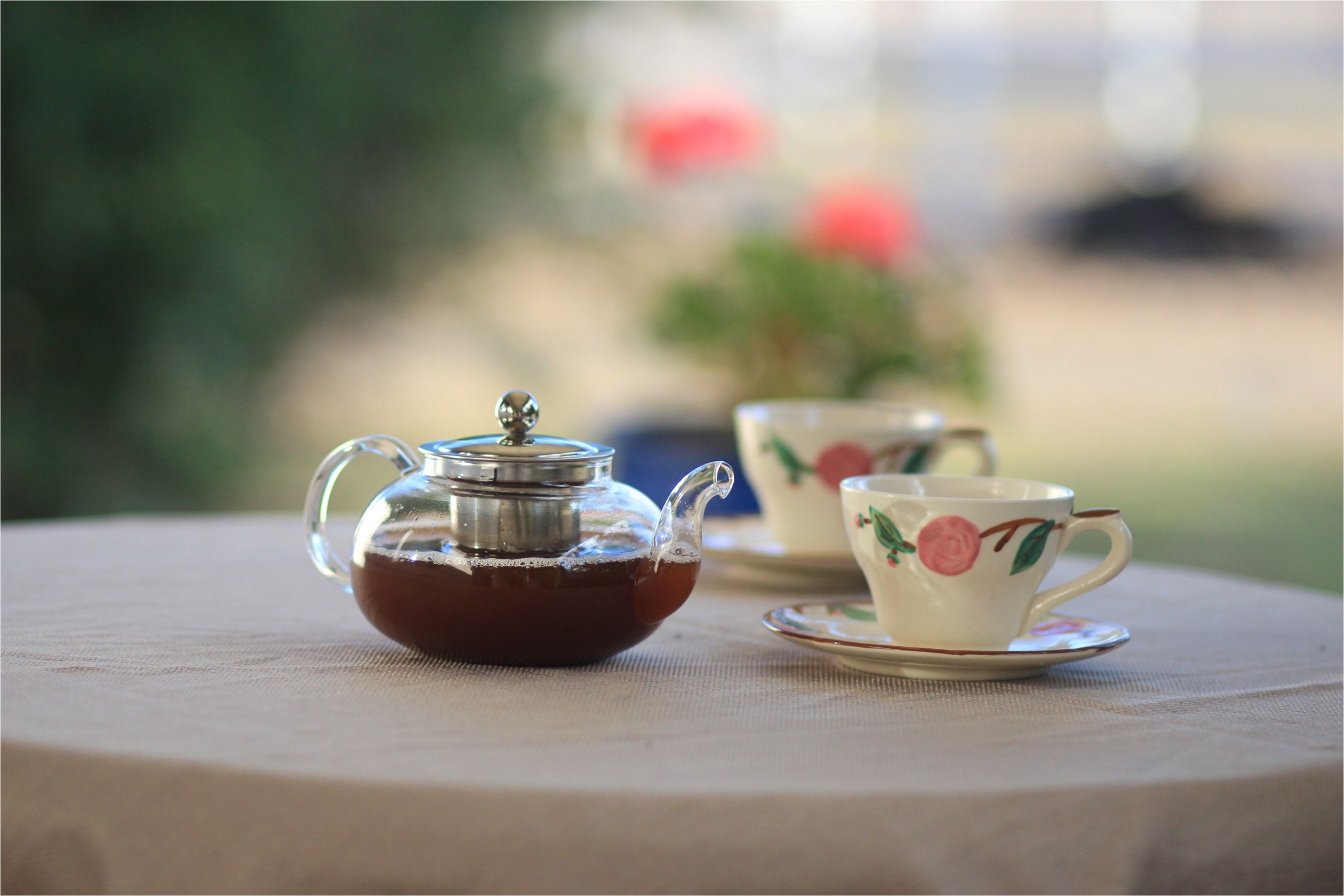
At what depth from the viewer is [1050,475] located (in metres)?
4.58

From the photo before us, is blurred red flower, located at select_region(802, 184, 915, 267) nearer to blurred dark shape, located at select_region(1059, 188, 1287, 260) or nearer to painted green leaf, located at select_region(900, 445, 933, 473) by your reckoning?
painted green leaf, located at select_region(900, 445, 933, 473)

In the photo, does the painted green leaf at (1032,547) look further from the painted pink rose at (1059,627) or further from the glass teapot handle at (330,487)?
the glass teapot handle at (330,487)

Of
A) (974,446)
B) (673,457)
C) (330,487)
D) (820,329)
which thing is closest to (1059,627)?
(974,446)

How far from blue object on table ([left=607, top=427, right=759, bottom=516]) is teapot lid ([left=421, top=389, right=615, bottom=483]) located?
163 centimetres

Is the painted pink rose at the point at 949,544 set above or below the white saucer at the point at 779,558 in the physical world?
above

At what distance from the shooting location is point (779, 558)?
1.03m

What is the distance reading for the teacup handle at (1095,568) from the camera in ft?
2.56

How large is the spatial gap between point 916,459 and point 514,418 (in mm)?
409

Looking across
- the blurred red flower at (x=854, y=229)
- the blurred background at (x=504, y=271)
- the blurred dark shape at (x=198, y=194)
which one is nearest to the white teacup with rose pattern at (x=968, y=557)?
the blurred background at (x=504, y=271)

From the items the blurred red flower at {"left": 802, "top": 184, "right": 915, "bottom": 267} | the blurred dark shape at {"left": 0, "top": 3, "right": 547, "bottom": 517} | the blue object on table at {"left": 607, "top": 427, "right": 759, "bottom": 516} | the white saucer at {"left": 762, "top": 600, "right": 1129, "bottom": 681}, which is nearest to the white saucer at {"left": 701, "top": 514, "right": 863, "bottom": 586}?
the white saucer at {"left": 762, "top": 600, "right": 1129, "bottom": 681}

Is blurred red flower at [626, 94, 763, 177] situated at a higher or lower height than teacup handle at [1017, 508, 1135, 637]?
higher

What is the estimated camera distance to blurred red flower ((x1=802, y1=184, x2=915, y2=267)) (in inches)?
119

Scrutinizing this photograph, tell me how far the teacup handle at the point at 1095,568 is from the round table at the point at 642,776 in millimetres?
42

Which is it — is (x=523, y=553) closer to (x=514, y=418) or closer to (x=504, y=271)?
(x=514, y=418)
